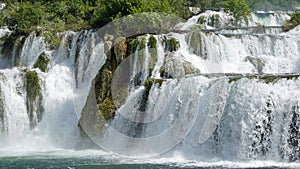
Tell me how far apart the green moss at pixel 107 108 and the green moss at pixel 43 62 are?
221 inches

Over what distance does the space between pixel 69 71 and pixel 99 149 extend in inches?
225

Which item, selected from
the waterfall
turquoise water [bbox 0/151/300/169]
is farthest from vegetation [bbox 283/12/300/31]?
turquoise water [bbox 0/151/300/169]

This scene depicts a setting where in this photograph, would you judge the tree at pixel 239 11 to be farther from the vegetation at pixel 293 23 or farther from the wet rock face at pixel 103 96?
the wet rock face at pixel 103 96

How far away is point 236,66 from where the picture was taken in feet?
78.9

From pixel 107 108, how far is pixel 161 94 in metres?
2.66

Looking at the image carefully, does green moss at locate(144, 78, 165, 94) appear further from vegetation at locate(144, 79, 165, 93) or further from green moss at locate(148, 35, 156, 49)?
green moss at locate(148, 35, 156, 49)

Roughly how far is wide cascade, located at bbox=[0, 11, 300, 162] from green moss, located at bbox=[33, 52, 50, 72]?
5 cm

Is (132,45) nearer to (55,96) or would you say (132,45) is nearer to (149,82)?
(149,82)

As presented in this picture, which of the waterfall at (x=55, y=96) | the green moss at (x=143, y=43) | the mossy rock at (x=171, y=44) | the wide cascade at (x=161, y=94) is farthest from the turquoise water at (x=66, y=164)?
the mossy rock at (x=171, y=44)

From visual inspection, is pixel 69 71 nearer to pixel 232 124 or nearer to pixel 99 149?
pixel 99 149

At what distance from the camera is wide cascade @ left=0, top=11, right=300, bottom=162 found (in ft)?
58.4

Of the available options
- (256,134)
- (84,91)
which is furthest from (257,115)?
(84,91)

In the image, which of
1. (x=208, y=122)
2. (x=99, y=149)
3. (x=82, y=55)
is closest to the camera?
(x=208, y=122)

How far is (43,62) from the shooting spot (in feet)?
87.5
